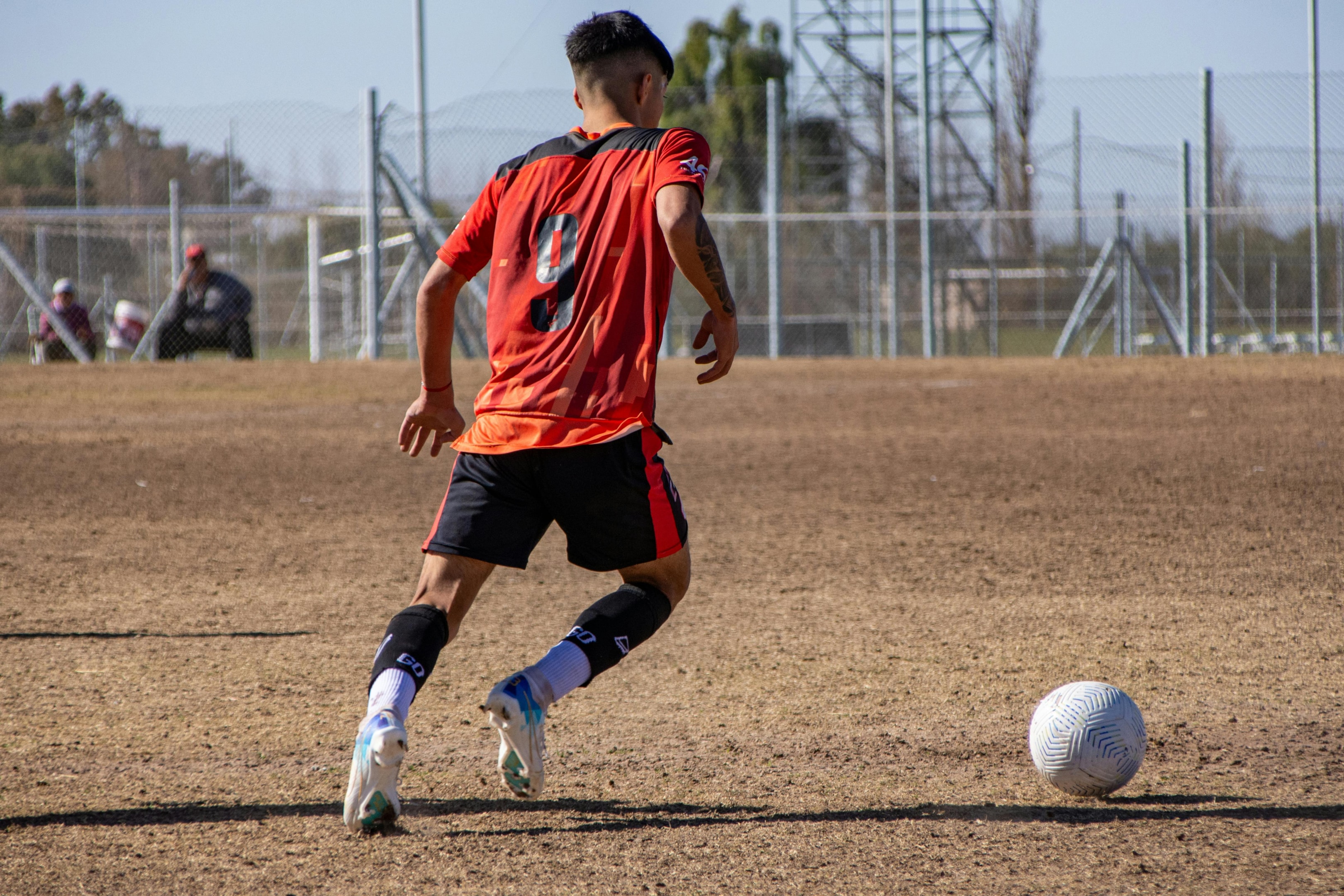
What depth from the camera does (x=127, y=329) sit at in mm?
18859

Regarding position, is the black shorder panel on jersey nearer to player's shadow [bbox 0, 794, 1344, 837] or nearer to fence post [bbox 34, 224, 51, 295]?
player's shadow [bbox 0, 794, 1344, 837]

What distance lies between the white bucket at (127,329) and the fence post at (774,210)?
364 inches

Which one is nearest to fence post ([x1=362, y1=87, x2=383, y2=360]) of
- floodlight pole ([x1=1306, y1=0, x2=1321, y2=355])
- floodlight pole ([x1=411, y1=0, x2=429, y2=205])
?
floodlight pole ([x1=411, y1=0, x2=429, y2=205])

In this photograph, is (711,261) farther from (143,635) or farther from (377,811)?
(143,635)

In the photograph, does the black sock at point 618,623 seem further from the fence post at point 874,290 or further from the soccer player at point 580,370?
the fence post at point 874,290

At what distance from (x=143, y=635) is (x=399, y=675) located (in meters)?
2.54

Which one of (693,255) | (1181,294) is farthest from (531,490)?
(1181,294)

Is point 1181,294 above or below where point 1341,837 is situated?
above

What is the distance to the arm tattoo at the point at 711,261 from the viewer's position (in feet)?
9.44

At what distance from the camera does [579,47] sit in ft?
10.2

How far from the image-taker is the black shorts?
9.68 feet

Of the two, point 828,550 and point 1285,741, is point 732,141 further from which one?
point 1285,741

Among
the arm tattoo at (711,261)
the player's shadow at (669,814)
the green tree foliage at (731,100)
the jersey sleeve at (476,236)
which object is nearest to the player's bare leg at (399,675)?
the player's shadow at (669,814)

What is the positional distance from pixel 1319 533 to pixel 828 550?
2.52 meters
